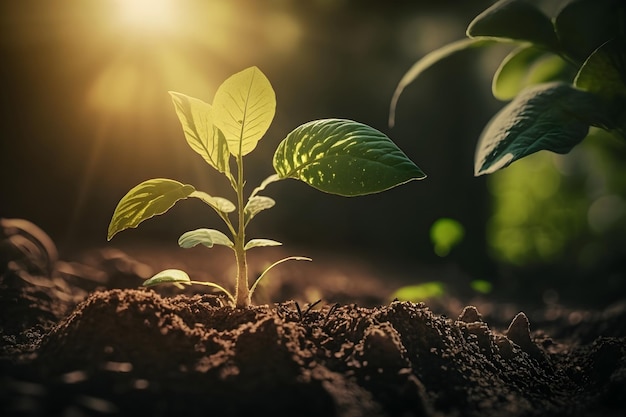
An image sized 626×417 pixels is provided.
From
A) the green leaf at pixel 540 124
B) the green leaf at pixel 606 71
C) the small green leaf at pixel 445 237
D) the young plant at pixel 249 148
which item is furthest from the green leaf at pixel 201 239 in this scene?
the small green leaf at pixel 445 237

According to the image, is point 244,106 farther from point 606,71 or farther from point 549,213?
point 549,213

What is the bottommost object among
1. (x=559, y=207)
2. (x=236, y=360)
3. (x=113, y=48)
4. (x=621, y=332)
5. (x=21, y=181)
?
(x=621, y=332)

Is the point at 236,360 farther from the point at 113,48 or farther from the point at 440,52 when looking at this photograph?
the point at 113,48

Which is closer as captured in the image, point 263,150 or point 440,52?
point 440,52

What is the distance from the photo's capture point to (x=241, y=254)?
110 cm

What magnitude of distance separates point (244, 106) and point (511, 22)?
0.68m

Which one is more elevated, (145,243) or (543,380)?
(145,243)

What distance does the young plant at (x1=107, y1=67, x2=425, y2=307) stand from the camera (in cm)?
100

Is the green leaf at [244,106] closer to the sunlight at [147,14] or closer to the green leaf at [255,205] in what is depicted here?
the green leaf at [255,205]

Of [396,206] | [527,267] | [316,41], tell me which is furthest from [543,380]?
[316,41]

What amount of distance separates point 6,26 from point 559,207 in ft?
9.15

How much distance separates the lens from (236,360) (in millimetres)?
899

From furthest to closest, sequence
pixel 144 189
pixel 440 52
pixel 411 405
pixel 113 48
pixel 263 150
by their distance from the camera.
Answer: pixel 263 150 < pixel 113 48 < pixel 440 52 < pixel 144 189 < pixel 411 405

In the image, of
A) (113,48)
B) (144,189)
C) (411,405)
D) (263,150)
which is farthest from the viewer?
(263,150)
